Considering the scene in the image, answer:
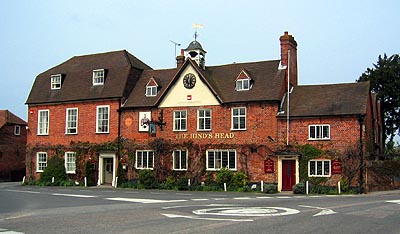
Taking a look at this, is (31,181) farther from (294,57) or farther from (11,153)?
(294,57)

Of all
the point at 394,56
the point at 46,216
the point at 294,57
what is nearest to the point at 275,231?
the point at 46,216

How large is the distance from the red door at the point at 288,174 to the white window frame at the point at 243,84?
20.1 feet

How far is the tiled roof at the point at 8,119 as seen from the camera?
52.8m

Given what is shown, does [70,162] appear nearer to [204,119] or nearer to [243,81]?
[204,119]

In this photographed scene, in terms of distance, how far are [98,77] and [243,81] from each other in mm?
12784

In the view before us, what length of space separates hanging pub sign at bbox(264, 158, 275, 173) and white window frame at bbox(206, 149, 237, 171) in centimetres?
232

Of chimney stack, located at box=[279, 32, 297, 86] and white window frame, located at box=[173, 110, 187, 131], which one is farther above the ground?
chimney stack, located at box=[279, 32, 297, 86]

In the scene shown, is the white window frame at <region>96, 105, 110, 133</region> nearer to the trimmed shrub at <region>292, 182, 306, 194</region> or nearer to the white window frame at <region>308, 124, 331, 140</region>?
the white window frame at <region>308, 124, 331, 140</region>

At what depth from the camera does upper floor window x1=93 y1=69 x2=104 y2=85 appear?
41.9 metres

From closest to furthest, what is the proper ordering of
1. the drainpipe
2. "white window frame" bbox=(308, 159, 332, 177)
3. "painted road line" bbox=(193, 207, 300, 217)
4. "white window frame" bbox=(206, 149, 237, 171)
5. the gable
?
"painted road line" bbox=(193, 207, 300, 217) → the drainpipe → "white window frame" bbox=(308, 159, 332, 177) → "white window frame" bbox=(206, 149, 237, 171) → the gable

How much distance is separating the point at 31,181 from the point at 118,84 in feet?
37.0

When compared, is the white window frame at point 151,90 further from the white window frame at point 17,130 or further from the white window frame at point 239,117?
the white window frame at point 17,130

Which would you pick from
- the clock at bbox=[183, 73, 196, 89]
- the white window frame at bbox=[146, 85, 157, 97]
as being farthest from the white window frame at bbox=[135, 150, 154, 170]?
the clock at bbox=[183, 73, 196, 89]

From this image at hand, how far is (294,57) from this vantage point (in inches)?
1501
